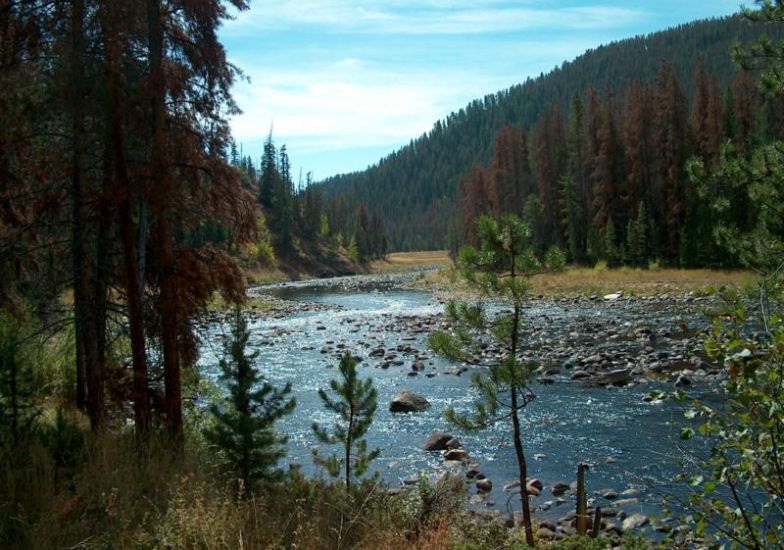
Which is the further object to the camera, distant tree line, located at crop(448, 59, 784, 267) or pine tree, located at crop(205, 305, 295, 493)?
distant tree line, located at crop(448, 59, 784, 267)

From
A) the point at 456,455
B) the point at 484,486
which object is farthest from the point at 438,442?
the point at 484,486

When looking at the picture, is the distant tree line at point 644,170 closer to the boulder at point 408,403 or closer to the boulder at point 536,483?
the boulder at point 408,403

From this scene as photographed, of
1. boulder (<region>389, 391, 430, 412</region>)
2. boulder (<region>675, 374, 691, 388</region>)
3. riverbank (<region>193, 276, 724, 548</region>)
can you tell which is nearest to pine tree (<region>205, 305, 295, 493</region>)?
riverbank (<region>193, 276, 724, 548</region>)

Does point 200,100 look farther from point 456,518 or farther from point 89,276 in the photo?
point 456,518

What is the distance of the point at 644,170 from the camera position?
164 feet

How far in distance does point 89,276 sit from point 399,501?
5389 millimetres

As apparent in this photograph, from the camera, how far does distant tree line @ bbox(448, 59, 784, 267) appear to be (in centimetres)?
4584

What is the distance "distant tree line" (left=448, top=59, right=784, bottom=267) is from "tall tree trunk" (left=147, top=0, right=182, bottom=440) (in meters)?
37.4

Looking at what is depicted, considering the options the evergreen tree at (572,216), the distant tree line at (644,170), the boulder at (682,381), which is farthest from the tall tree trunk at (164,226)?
the evergreen tree at (572,216)

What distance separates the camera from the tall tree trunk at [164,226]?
788 centimetres

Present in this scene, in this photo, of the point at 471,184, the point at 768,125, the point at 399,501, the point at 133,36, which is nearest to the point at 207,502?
the point at 399,501

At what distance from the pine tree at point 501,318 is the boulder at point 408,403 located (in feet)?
28.2

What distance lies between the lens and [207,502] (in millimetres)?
5926

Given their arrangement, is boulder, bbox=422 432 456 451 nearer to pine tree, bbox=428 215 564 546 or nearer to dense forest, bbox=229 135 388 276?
pine tree, bbox=428 215 564 546
